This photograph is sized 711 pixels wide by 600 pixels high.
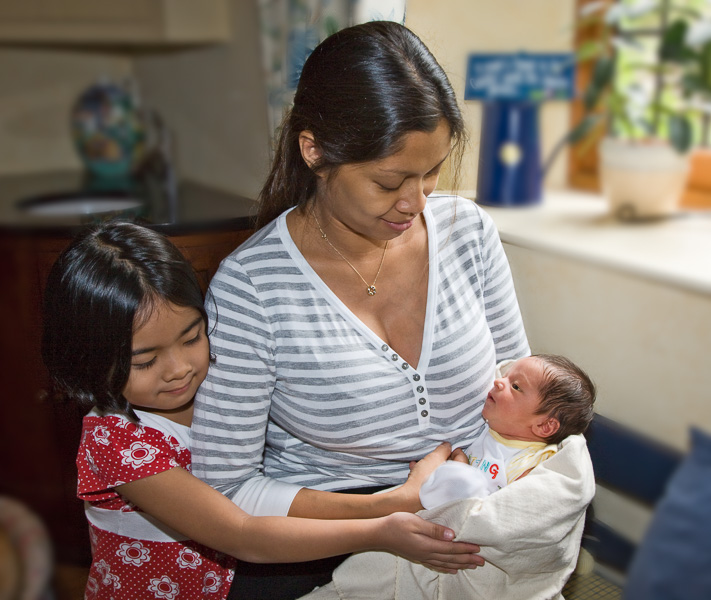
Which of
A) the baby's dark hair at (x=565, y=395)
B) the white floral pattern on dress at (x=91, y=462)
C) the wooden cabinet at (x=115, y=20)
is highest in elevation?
the wooden cabinet at (x=115, y=20)

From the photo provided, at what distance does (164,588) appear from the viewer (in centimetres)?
71

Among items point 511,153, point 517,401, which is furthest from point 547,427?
point 511,153

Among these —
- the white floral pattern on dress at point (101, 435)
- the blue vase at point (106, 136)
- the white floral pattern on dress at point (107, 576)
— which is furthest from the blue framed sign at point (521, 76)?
the blue vase at point (106, 136)

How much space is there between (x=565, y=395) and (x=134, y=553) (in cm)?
45

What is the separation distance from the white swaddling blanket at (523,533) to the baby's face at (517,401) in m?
0.04

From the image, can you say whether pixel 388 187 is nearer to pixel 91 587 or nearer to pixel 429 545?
pixel 429 545

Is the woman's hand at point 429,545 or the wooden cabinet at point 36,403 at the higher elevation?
the wooden cabinet at point 36,403

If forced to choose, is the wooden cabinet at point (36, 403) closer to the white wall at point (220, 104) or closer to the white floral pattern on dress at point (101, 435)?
the white floral pattern on dress at point (101, 435)

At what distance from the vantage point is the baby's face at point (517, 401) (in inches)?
26.3

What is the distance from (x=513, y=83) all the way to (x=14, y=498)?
0.47 meters

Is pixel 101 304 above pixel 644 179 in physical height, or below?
below

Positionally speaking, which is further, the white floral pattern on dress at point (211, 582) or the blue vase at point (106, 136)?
the blue vase at point (106, 136)

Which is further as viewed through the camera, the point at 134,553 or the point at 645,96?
the point at 134,553

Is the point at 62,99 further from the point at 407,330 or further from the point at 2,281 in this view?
the point at 2,281
